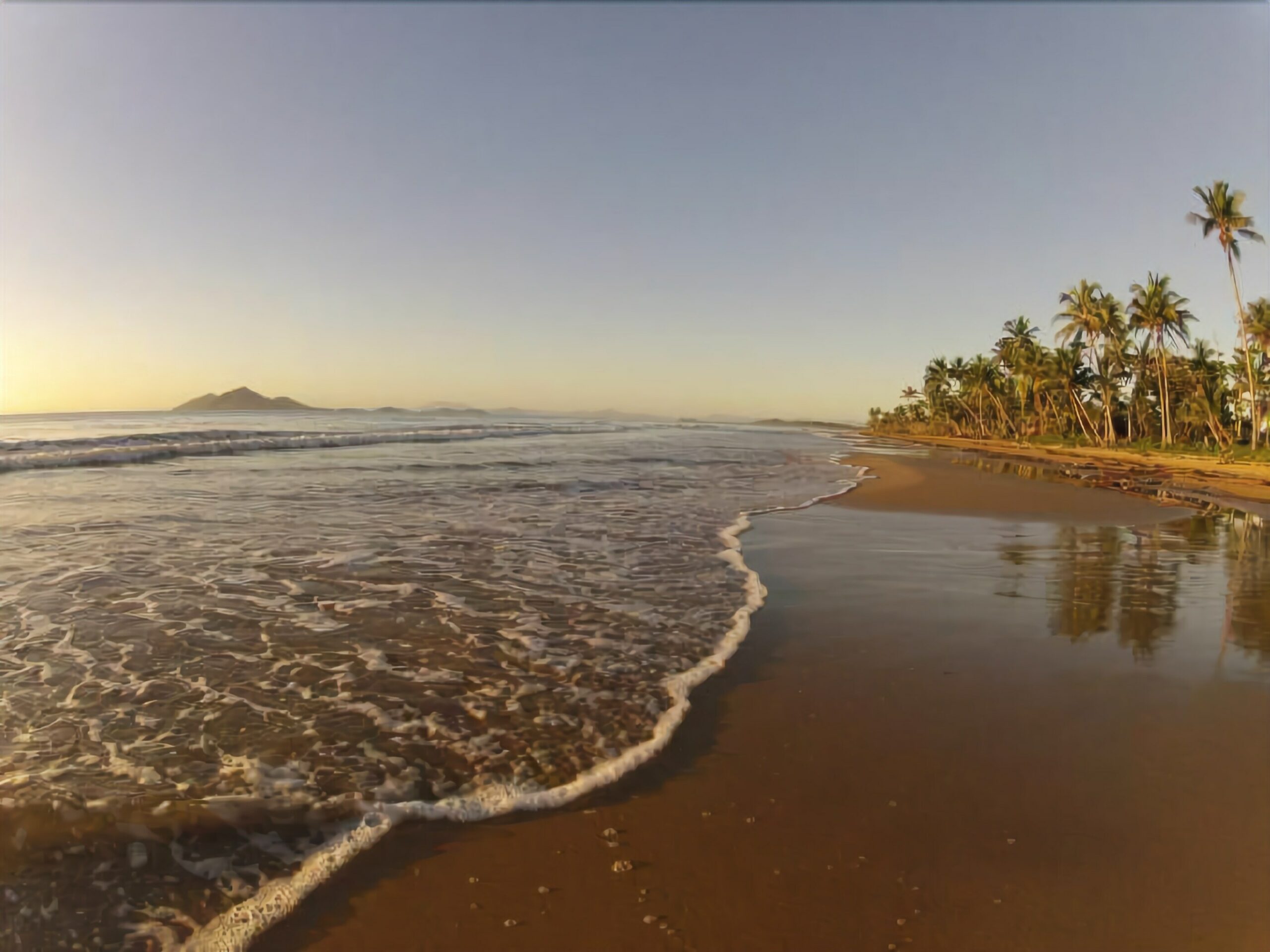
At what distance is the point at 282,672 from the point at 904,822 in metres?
4.25

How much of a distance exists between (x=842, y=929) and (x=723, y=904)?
1.48ft

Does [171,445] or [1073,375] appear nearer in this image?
[171,445]

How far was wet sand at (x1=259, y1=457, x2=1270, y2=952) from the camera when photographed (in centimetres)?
255

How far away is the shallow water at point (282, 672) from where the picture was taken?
294 centimetres

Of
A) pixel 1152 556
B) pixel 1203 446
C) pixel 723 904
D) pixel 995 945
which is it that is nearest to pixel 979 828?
pixel 995 945

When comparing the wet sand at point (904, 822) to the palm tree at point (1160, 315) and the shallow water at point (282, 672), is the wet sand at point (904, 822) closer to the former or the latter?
the shallow water at point (282, 672)

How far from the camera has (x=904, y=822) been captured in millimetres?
3156

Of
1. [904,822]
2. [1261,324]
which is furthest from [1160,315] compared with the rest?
[904,822]

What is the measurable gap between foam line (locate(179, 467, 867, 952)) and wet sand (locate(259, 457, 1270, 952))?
0.08 meters

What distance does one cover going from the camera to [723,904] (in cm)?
264

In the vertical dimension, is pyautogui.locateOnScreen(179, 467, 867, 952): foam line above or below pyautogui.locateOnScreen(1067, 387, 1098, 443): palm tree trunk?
below

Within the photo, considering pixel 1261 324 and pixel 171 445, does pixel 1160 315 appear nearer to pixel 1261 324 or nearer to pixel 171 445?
pixel 1261 324

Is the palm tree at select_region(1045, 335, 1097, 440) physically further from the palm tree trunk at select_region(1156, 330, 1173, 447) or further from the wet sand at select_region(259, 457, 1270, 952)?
the wet sand at select_region(259, 457, 1270, 952)

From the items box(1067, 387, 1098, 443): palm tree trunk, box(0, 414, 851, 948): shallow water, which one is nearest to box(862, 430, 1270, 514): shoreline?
box(1067, 387, 1098, 443): palm tree trunk
